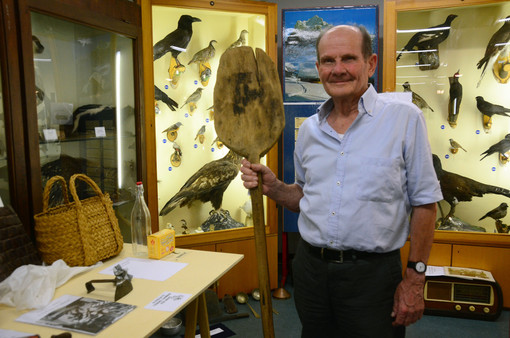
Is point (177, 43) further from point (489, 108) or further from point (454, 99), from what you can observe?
point (489, 108)

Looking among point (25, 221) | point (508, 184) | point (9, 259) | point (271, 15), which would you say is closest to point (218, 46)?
point (271, 15)

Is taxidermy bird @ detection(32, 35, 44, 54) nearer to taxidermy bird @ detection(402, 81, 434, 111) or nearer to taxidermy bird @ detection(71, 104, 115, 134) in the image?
taxidermy bird @ detection(71, 104, 115, 134)

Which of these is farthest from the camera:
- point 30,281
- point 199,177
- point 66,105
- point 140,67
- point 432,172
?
point 199,177

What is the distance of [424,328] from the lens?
2.73 metres

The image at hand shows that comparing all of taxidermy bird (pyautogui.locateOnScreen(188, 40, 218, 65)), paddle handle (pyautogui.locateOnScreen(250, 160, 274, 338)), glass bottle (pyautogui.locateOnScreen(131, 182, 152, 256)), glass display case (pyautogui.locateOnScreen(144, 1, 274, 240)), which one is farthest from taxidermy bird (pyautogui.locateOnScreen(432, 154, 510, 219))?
glass bottle (pyautogui.locateOnScreen(131, 182, 152, 256))

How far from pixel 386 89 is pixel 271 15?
102cm

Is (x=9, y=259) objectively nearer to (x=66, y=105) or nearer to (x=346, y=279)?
(x=66, y=105)

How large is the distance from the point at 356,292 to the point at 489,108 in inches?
93.9

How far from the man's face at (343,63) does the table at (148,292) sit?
87 centimetres

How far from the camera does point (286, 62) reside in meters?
3.08

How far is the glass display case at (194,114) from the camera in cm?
289

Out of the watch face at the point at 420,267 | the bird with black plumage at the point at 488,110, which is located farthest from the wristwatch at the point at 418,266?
the bird with black plumage at the point at 488,110

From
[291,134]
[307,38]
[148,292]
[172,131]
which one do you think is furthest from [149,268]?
[307,38]

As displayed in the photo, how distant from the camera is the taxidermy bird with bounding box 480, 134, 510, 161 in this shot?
120 inches
